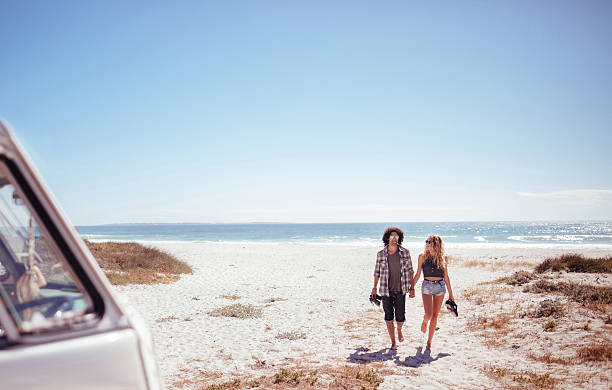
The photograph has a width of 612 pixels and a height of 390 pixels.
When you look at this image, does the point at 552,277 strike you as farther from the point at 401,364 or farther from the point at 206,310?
the point at 206,310

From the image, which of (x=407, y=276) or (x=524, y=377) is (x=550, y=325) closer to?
(x=524, y=377)

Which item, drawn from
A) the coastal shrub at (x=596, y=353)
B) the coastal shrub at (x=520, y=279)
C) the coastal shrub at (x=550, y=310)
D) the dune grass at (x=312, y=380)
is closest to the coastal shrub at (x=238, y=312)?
the dune grass at (x=312, y=380)

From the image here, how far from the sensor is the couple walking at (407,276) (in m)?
6.60

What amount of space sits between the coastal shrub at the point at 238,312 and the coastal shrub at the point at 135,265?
564 centimetres

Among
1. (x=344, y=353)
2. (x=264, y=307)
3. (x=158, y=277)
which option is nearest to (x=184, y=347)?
(x=344, y=353)

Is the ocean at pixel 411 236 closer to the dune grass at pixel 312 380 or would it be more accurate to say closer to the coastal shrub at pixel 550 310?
the dune grass at pixel 312 380

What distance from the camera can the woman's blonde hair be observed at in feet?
21.5

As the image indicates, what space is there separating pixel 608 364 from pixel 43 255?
26.5 feet

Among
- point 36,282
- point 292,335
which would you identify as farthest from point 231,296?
point 36,282

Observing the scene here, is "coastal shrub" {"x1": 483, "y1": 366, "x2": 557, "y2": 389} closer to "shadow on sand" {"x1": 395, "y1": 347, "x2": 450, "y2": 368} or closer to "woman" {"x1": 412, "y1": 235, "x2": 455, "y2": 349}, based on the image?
"shadow on sand" {"x1": 395, "y1": 347, "x2": 450, "y2": 368}

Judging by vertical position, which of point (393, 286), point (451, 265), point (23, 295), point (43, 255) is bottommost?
point (451, 265)

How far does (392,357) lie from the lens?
22.5 ft

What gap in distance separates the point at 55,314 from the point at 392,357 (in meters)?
6.39

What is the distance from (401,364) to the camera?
6465 mm
